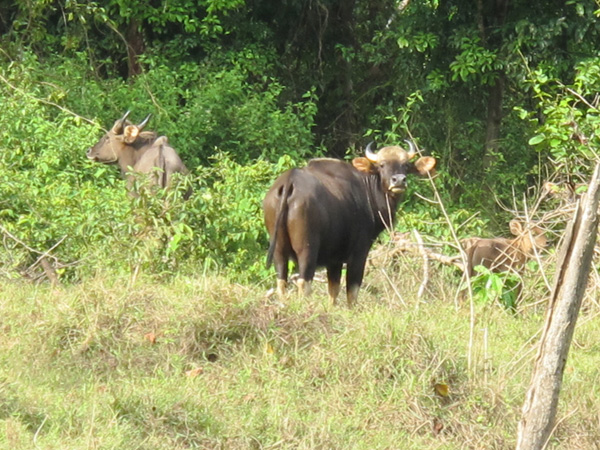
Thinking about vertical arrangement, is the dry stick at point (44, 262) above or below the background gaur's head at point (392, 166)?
below

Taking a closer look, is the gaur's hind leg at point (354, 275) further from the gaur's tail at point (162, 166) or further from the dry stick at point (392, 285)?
the gaur's tail at point (162, 166)

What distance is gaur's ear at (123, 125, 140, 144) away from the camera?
12.5 m

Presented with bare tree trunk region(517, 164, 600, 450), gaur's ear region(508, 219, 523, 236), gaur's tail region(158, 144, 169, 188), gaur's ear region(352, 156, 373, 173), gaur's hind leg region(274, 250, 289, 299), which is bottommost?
gaur's tail region(158, 144, 169, 188)

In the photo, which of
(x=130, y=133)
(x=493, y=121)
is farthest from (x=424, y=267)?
(x=493, y=121)

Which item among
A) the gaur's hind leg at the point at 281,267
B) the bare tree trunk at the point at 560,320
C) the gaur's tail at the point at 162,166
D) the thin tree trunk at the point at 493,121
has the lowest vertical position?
the thin tree trunk at the point at 493,121

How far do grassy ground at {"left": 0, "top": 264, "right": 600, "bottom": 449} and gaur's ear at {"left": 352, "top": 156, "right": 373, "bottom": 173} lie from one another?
1.84 m

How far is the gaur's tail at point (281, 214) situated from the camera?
8.77 m

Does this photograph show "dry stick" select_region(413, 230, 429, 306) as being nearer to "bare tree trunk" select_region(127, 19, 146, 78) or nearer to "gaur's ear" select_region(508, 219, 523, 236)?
"gaur's ear" select_region(508, 219, 523, 236)

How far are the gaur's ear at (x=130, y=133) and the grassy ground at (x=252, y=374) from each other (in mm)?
4610

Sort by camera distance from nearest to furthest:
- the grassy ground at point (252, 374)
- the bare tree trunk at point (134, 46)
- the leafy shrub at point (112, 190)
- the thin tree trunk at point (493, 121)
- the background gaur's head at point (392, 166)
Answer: the grassy ground at point (252, 374)
the leafy shrub at point (112, 190)
the background gaur's head at point (392, 166)
the thin tree trunk at point (493, 121)
the bare tree trunk at point (134, 46)

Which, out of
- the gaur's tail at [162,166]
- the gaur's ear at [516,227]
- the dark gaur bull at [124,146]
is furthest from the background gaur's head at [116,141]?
the gaur's ear at [516,227]

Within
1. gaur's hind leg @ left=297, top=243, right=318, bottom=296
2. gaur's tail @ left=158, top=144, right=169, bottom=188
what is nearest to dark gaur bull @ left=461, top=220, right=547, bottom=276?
gaur's hind leg @ left=297, top=243, right=318, bottom=296

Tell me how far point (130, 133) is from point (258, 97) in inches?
87.5

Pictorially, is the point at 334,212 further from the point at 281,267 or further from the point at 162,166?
the point at 162,166
